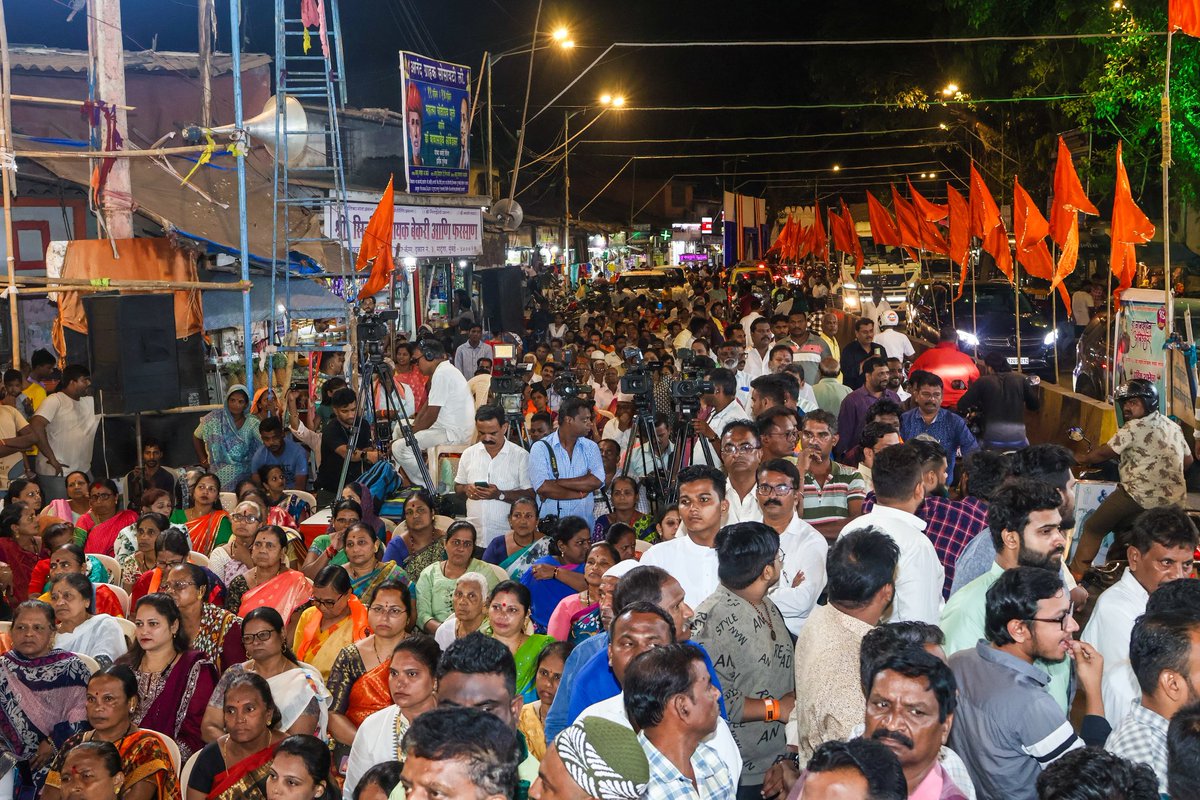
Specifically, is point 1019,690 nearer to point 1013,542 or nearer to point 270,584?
point 1013,542

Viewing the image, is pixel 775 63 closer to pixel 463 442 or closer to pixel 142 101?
pixel 142 101

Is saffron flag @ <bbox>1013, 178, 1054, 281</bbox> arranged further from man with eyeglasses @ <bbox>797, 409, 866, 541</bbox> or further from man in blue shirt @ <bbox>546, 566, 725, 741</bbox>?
man in blue shirt @ <bbox>546, 566, 725, 741</bbox>

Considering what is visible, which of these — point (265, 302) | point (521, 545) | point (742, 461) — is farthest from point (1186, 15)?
point (265, 302)

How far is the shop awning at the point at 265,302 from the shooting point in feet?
48.6

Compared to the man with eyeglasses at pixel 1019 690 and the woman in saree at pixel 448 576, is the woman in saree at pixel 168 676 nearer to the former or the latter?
the woman in saree at pixel 448 576

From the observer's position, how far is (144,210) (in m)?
12.3

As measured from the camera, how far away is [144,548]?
26.6 feet

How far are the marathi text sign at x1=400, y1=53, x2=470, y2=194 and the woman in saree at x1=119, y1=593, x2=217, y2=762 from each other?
14250mm

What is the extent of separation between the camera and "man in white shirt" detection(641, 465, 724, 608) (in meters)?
5.62

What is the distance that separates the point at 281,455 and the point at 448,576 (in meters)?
3.96

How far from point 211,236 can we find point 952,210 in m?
11.1

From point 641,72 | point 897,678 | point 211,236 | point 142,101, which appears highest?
point 641,72

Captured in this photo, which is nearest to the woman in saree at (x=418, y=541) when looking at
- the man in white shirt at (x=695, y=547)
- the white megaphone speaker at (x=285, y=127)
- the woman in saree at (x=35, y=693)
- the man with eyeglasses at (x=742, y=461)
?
the man with eyeglasses at (x=742, y=461)

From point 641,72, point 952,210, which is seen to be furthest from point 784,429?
point 641,72
